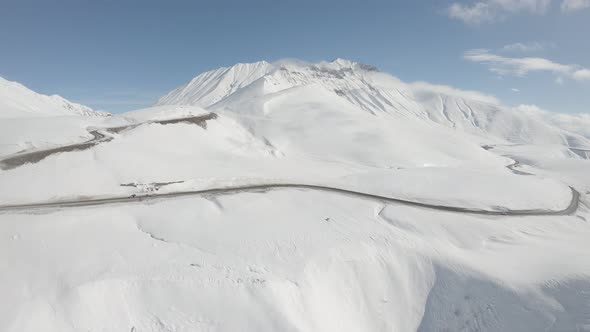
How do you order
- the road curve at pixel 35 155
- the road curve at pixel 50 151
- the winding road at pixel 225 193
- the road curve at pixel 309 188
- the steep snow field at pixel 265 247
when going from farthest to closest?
1. the road curve at pixel 50 151
2. the road curve at pixel 35 155
3. the road curve at pixel 309 188
4. the winding road at pixel 225 193
5. the steep snow field at pixel 265 247

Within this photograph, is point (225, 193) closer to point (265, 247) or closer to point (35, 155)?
point (265, 247)

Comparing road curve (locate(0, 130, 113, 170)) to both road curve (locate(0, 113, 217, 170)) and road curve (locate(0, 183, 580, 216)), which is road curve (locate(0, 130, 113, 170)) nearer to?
road curve (locate(0, 113, 217, 170))

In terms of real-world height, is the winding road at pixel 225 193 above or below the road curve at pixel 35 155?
below

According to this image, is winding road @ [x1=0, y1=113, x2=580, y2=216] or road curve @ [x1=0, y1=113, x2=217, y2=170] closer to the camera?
winding road @ [x1=0, y1=113, x2=580, y2=216]

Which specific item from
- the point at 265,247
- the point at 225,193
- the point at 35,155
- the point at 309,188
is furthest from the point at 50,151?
the point at 309,188

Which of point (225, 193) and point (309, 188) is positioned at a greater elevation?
point (225, 193)

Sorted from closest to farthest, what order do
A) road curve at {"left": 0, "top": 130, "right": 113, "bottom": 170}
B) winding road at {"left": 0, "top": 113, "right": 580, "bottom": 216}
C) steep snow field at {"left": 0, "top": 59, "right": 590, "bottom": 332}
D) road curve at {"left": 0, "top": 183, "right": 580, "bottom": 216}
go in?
steep snow field at {"left": 0, "top": 59, "right": 590, "bottom": 332} < winding road at {"left": 0, "top": 113, "right": 580, "bottom": 216} < road curve at {"left": 0, "top": 183, "right": 580, "bottom": 216} < road curve at {"left": 0, "top": 130, "right": 113, "bottom": 170}

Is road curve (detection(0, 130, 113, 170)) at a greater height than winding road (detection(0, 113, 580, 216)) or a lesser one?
greater

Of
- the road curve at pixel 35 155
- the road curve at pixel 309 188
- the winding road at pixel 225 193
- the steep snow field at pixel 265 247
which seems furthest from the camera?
the road curve at pixel 35 155

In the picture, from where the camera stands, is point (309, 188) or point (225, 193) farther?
point (309, 188)

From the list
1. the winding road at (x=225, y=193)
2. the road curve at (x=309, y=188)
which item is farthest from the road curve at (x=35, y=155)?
the road curve at (x=309, y=188)

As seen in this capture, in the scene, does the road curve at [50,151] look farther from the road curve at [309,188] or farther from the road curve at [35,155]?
the road curve at [309,188]

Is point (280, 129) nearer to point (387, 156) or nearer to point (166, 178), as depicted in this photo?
point (387, 156)

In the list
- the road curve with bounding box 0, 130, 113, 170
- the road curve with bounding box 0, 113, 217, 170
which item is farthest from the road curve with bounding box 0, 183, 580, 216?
the road curve with bounding box 0, 113, 217, 170
